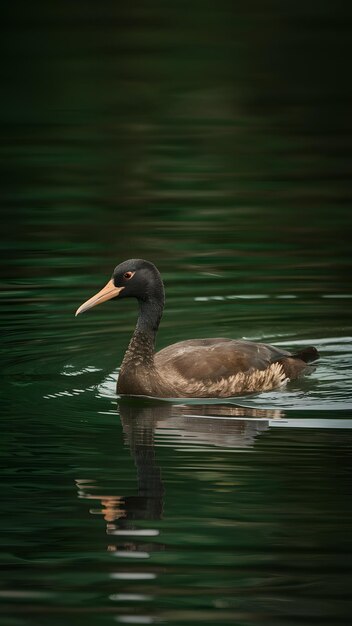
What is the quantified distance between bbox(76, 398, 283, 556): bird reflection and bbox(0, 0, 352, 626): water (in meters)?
0.02

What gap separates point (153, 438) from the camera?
10547mm

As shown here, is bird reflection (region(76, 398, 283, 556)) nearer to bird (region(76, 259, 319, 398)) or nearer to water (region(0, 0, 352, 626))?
water (region(0, 0, 352, 626))

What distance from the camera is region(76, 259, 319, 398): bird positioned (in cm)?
1192

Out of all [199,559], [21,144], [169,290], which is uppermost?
[21,144]

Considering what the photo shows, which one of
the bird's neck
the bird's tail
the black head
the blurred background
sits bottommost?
the bird's tail

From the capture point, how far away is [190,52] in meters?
25.6

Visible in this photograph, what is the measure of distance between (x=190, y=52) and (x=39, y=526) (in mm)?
17651

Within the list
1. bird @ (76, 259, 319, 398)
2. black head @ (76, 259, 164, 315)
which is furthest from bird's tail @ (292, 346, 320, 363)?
black head @ (76, 259, 164, 315)

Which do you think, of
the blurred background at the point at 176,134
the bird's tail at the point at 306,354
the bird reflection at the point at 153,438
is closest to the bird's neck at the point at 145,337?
the bird reflection at the point at 153,438

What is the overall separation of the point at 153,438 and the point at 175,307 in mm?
3730

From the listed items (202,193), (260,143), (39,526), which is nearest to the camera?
(39,526)

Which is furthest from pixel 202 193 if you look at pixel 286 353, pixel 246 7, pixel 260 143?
pixel 246 7

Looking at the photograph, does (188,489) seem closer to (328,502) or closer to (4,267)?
(328,502)

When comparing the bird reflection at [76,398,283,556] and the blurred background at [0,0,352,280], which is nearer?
the bird reflection at [76,398,283,556]
